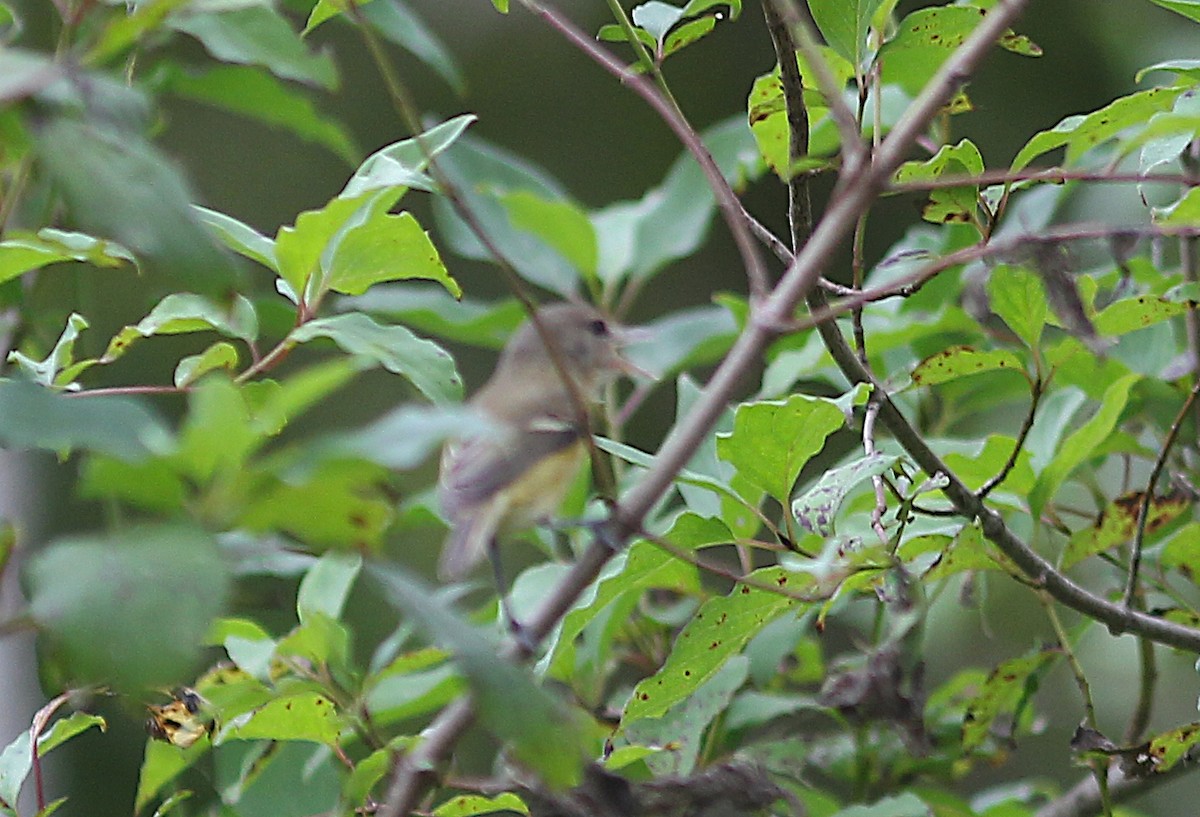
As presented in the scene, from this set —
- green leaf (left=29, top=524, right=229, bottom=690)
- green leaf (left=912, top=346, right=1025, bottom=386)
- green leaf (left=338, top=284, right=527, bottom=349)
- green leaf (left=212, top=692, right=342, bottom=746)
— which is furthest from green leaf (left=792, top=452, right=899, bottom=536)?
green leaf (left=338, top=284, right=527, bottom=349)

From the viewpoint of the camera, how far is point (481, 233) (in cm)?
54

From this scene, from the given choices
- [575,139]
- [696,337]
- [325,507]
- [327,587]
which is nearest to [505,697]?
[325,507]

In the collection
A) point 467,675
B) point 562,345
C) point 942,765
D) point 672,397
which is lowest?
point 672,397

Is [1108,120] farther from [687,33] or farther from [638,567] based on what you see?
[638,567]

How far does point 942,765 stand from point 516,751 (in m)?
0.87

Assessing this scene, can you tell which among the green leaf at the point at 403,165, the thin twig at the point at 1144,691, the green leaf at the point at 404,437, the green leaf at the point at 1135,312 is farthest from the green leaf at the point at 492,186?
the green leaf at the point at 404,437

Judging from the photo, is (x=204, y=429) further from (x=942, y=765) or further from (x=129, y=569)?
(x=942, y=765)

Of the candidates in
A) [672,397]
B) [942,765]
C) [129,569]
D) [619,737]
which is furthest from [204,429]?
[672,397]

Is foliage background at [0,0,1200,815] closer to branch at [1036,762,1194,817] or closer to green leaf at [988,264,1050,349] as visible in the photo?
branch at [1036,762,1194,817]

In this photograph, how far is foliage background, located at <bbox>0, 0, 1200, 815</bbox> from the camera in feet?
7.71

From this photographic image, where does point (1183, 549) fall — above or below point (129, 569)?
below

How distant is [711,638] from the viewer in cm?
84

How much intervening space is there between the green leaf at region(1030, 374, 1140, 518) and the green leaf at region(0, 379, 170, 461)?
0.68 m

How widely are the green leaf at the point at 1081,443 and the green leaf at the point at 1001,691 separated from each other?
139 mm
